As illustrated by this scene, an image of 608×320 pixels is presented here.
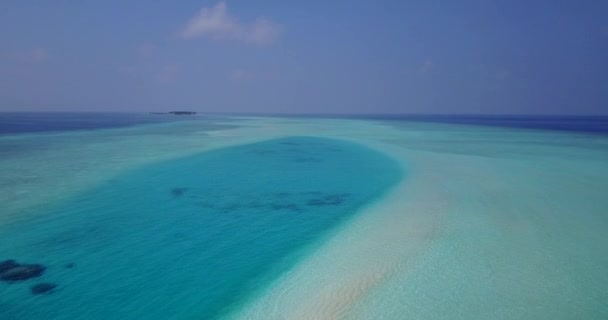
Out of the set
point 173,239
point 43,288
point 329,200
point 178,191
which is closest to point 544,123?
point 329,200

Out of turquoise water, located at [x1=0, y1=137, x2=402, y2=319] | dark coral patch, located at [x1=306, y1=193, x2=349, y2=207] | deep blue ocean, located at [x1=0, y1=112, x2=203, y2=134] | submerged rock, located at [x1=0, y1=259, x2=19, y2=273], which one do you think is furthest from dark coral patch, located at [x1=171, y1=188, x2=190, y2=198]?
deep blue ocean, located at [x1=0, y1=112, x2=203, y2=134]

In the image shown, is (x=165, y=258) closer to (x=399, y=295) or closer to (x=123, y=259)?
(x=123, y=259)

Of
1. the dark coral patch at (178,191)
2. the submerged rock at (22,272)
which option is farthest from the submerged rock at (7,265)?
the dark coral patch at (178,191)

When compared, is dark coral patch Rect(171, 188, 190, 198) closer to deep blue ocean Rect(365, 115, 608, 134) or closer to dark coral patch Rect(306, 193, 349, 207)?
dark coral patch Rect(306, 193, 349, 207)

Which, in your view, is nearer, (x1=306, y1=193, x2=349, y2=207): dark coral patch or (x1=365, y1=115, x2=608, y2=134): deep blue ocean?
(x1=306, y1=193, x2=349, y2=207): dark coral patch

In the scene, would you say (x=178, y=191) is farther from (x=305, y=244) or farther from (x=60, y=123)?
(x=60, y=123)

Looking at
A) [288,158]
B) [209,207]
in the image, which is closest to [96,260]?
[209,207]
